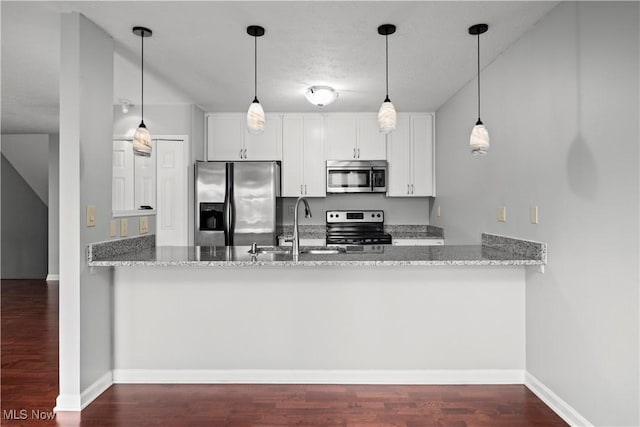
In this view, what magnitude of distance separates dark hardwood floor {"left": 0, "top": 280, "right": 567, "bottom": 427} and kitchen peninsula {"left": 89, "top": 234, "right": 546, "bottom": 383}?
4.3 inches

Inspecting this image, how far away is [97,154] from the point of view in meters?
2.76

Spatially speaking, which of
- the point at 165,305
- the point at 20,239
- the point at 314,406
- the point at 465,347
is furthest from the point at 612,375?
the point at 20,239

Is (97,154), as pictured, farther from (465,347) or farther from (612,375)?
(612,375)

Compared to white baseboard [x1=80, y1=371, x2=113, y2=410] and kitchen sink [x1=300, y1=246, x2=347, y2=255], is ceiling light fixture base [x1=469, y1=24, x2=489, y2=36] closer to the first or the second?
kitchen sink [x1=300, y1=246, x2=347, y2=255]

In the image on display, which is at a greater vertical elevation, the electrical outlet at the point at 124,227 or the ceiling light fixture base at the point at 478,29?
the ceiling light fixture base at the point at 478,29

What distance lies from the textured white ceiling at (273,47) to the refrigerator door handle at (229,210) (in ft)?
2.61

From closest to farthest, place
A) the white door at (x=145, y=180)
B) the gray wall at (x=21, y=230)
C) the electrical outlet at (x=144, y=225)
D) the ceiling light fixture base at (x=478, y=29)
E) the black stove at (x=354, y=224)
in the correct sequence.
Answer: the ceiling light fixture base at (x=478, y=29)
the electrical outlet at (x=144, y=225)
the white door at (x=145, y=180)
the black stove at (x=354, y=224)
the gray wall at (x=21, y=230)

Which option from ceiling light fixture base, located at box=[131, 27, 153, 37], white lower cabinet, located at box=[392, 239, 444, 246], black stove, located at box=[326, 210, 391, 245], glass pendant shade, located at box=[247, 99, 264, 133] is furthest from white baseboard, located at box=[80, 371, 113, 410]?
white lower cabinet, located at box=[392, 239, 444, 246]

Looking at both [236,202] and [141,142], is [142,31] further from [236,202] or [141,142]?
[236,202]

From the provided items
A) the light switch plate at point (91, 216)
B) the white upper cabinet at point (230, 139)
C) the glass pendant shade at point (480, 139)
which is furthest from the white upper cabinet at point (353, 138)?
the light switch plate at point (91, 216)

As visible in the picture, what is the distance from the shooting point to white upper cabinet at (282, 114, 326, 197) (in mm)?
5250

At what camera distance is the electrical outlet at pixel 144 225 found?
3.33m

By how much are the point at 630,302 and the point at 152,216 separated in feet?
10.5

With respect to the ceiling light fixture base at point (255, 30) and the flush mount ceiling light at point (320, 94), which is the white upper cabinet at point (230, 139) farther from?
the ceiling light fixture base at point (255, 30)
